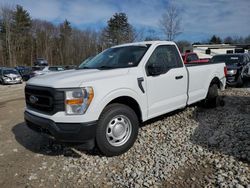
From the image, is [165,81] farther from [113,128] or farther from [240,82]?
[240,82]

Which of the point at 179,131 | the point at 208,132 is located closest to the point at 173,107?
the point at 179,131

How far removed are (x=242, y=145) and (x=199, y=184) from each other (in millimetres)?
1506

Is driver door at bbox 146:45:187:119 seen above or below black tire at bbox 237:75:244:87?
above

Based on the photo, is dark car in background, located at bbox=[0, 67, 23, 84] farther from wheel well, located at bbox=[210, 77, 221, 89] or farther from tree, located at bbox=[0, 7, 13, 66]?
tree, located at bbox=[0, 7, 13, 66]

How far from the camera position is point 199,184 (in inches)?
118

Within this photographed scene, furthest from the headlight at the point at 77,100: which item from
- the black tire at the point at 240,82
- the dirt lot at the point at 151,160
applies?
the black tire at the point at 240,82

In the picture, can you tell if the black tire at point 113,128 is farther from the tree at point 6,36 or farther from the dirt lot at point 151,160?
the tree at point 6,36

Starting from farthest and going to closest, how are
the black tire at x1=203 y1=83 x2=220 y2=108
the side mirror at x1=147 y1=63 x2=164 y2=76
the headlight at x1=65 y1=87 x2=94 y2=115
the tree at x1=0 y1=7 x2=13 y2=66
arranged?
the tree at x1=0 y1=7 x2=13 y2=66, the black tire at x1=203 y1=83 x2=220 y2=108, the side mirror at x1=147 y1=63 x2=164 y2=76, the headlight at x1=65 y1=87 x2=94 y2=115

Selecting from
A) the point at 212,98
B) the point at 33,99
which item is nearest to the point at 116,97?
the point at 33,99

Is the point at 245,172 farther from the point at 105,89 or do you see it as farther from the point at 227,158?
the point at 105,89

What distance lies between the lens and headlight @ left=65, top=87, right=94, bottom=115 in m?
3.35

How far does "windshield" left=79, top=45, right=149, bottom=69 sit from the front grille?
136 centimetres

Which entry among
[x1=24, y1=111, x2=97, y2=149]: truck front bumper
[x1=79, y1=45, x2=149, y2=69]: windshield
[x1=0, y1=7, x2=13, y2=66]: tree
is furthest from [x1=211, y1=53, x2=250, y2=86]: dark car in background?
[x1=0, y1=7, x2=13, y2=66]: tree

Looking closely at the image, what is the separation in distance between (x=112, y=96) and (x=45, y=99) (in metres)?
1.07
